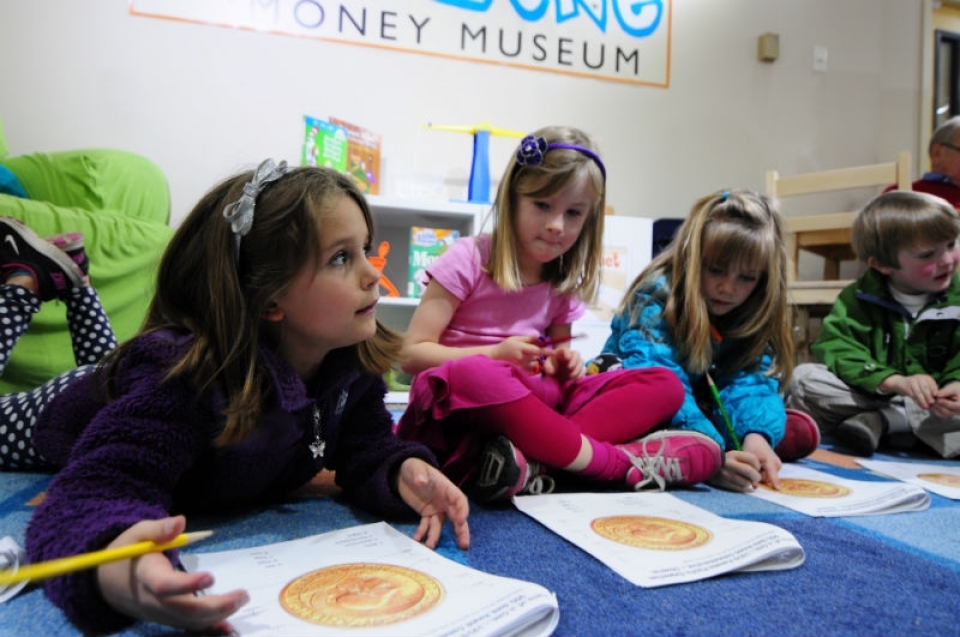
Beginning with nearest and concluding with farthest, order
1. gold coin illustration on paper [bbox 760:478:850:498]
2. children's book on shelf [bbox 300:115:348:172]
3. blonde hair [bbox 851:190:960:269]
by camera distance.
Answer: gold coin illustration on paper [bbox 760:478:850:498]
blonde hair [bbox 851:190:960:269]
children's book on shelf [bbox 300:115:348:172]

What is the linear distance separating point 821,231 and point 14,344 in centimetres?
235

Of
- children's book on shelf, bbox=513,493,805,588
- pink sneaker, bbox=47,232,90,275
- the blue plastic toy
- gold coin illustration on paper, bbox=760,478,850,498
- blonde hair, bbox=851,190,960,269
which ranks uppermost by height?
the blue plastic toy

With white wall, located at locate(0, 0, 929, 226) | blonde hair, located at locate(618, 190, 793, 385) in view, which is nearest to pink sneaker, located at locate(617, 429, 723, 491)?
blonde hair, located at locate(618, 190, 793, 385)

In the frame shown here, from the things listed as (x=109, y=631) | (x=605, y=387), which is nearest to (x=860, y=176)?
(x=605, y=387)

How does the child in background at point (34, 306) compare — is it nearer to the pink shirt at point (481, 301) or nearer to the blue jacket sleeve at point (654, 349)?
the pink shirt at point (481, 301)

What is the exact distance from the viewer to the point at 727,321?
1.17 meters

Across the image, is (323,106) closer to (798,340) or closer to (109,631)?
(798,340)

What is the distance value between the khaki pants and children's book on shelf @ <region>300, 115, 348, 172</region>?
4.19 ft

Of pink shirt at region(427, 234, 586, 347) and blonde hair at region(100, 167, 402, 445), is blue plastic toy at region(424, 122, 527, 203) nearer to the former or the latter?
pink shirt at region(427, 234, 586, 347)

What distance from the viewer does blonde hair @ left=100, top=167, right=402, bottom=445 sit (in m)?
0.60

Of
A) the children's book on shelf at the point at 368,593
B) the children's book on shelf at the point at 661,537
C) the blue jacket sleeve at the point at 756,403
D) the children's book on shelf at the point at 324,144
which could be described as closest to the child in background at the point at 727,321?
the blue jacket sleeve at the point at 756,403

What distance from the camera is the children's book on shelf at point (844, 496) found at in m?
0.80

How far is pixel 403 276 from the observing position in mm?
2283

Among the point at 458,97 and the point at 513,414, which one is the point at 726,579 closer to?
the point at 513,414
